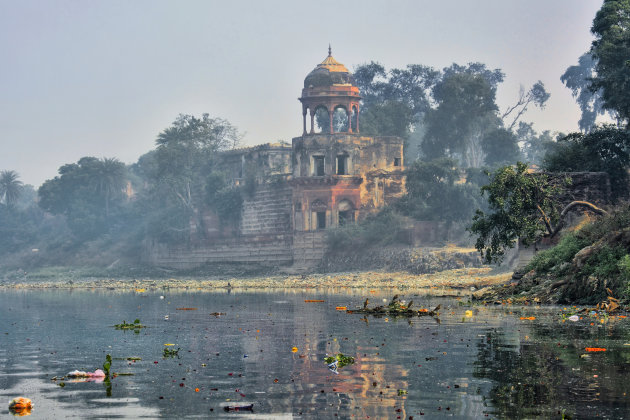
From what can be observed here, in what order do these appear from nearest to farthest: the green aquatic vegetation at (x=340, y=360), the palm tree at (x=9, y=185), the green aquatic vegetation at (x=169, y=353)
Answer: the green aquatic vegetation at (x=340, y=360), the green aquatic vegetation at (x=169, y=353), the palm tree at (x=9, y=185)

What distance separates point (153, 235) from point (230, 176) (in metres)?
9.85

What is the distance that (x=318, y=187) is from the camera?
85.2 metres

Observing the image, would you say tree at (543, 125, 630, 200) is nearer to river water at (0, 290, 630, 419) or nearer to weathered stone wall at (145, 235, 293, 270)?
river water at (0, 290, 630, 419)

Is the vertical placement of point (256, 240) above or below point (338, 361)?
above

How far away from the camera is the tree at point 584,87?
11075cm

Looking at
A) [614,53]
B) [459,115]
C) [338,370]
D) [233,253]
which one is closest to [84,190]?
[233,253]

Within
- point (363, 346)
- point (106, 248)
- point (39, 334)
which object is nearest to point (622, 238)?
point (363, 346)

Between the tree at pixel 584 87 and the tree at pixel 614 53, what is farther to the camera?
the tree at pixel 584 87

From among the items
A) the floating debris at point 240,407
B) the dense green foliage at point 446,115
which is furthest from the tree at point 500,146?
the floating debris at point 240,407

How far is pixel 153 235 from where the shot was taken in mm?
102062

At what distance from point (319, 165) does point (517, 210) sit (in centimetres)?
4567

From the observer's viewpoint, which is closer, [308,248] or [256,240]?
[308,248]

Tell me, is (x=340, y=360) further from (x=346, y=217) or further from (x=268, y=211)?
(x=268, y=211)

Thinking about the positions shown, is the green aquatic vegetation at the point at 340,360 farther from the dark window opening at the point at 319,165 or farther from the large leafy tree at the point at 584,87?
the large leafy tree at the point at 584,87
